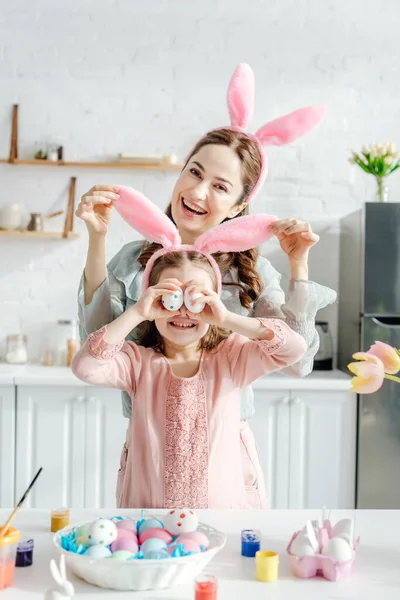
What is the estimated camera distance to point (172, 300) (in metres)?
1.37

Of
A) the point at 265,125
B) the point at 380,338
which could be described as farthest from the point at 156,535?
the point at 380,338

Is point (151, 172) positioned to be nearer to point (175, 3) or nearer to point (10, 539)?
point (175, 3)

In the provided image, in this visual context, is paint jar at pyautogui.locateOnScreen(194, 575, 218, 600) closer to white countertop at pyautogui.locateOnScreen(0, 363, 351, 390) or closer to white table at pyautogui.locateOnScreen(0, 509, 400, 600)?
white table at pyautogui.locateOnScreen(0, 509, 400, 600)

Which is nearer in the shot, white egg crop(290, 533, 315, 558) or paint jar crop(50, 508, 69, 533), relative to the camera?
white egg crop(290, 533, 315, 558)

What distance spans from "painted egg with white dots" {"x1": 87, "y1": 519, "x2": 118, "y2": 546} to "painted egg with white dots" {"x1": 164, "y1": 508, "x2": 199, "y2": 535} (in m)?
0.09

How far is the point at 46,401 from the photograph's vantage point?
10.0 feet

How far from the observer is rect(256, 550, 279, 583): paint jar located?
106cm

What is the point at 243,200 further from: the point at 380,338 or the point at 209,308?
the point at 380,338

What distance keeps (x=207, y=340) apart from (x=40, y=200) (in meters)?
2.23

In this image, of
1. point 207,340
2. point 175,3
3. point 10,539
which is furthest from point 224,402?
point 175,3

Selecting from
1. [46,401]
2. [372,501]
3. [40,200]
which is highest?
[40,200]

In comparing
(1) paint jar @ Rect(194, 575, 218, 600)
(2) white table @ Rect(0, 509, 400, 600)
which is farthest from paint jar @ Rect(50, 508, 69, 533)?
(1) paint jar @ Rect(194, 575, 218, 600)

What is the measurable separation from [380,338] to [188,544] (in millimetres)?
2239

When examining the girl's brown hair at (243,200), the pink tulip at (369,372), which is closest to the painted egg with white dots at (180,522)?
the pink tulip at (369,372)
